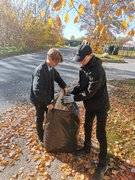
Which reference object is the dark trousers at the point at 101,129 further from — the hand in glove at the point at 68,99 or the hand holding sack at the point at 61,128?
the hand in glove at the point at 68,99

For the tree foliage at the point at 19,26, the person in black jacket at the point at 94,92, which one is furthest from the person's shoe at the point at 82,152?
the tree foliage at the point at 19,26

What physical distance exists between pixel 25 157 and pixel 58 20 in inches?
85.6

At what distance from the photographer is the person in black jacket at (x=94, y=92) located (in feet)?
7.28

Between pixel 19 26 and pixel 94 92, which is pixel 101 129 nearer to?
pixel 94 92

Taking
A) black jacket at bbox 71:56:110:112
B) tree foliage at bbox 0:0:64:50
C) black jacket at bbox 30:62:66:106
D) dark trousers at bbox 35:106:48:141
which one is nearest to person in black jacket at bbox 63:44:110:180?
black jacket at bbox 71:56:110:112

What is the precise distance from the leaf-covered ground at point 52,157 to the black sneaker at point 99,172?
0.06 meters

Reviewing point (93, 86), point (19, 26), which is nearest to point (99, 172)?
point (93, 86)

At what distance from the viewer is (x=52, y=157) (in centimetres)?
284

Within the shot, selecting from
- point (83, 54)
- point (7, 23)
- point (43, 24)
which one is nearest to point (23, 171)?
point (83, 54)

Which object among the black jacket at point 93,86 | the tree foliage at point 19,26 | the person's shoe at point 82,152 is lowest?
the person's shoe at point 82,152

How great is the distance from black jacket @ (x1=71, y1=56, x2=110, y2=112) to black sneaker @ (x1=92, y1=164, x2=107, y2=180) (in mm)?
838

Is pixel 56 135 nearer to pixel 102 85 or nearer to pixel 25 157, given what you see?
pixel 25 157

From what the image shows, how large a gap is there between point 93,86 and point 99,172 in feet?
4.05

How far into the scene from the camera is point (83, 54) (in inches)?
87.8
